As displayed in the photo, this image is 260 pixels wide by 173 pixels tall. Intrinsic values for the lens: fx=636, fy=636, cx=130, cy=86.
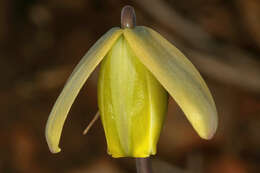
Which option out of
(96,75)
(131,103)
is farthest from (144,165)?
(96,75)

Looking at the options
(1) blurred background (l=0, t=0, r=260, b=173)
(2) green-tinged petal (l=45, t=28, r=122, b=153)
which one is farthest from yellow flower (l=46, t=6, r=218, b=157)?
(1) blurred background (l=0, t=0, r=260, b=173)

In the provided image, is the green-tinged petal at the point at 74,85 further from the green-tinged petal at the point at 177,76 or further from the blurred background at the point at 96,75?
the blurred background at the point at 96,75

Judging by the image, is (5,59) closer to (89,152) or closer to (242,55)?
(89,152)

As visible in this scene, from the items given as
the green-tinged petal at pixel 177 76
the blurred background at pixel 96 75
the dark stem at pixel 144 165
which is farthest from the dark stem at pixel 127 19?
the blurred background at pixel 96 75

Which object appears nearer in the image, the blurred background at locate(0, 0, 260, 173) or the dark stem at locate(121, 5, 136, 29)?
the dark stem at locate(121, 5, 136, 29)

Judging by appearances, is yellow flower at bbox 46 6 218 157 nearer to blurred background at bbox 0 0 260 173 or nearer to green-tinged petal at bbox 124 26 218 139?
green-tinged petal at bbox 124 26 218 139

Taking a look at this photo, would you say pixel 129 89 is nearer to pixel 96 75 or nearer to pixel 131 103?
pixel 131 103
